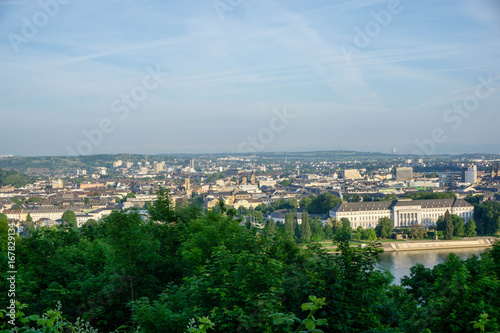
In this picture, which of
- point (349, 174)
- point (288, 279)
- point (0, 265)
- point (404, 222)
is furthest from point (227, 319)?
point (349, 174)

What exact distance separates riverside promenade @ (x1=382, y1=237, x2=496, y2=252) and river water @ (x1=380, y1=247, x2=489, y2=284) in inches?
25.7

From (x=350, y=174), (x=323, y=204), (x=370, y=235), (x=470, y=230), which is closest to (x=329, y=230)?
(x=370, y=235)

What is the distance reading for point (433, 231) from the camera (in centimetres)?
2872

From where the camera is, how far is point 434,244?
2542 cm

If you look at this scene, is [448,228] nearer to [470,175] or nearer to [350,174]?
[470,175]

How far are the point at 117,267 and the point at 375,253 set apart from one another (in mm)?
3039

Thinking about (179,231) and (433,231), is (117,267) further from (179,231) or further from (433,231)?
(433,231)

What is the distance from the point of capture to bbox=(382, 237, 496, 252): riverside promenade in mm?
24750

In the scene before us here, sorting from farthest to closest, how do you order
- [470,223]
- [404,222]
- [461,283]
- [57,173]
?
[57,173], [404,222], [470,223], [461,283]

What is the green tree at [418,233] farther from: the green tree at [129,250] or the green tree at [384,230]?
the green tree at [129,250]

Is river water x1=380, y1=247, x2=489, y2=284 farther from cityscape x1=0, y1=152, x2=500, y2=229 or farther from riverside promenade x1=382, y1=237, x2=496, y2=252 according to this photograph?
cityscape x1=0, y1=152, x2=500, y2=229

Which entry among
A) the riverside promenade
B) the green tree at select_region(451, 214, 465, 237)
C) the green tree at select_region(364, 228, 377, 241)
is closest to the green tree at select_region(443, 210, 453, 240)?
the green tree at select_region(451, 214, 465, 237)

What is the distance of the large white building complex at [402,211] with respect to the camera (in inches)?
1353

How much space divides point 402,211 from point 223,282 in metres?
33.4
